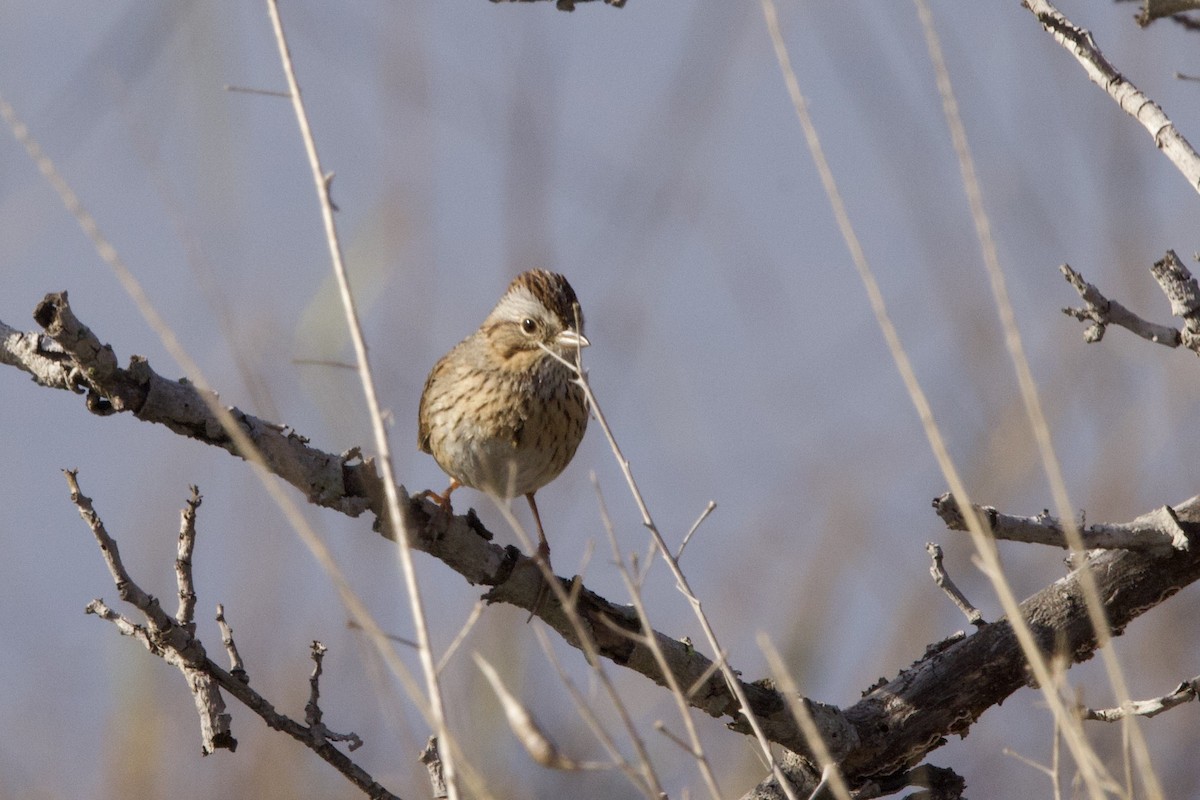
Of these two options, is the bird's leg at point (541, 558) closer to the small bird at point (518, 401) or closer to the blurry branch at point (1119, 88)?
the small bird at point (518, 401)

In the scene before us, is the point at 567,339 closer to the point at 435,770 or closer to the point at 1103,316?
the point at 435,770

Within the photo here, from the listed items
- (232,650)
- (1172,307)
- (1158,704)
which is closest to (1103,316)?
(1172,307)

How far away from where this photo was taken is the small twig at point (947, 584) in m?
3.17

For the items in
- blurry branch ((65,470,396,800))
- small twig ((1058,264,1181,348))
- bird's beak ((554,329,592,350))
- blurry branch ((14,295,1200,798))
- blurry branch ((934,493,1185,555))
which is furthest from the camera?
bird's beak ((554,329,592,350))

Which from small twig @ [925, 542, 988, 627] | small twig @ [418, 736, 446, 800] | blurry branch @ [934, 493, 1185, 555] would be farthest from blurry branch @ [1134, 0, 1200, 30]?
small twig @ [418, 736, 446, 800]

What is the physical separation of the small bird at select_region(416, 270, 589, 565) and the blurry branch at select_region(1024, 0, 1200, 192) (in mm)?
1760

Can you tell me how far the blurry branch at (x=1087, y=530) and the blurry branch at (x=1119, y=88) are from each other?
2.53ft

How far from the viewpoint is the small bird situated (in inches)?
169

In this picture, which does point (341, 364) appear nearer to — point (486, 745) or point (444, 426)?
point (444, 426)

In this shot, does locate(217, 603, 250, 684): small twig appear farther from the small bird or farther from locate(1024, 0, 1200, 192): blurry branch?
locate(1024, 0, 1200, 192): blurry branch

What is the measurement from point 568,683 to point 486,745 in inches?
100

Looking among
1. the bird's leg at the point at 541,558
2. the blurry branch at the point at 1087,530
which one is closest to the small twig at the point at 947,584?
the blurry branch at the point at 1087,530

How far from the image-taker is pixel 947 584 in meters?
3.24

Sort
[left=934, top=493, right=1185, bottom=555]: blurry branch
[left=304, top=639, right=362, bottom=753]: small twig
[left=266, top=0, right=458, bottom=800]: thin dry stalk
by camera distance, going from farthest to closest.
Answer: [left=304, top=639, right=362, bottom=753]: small twig < [left=934, top=493, right=1185, bottom=555]: blurry branch < [left=266, top=0, right=458, bottom=800]: thin dry stalk
